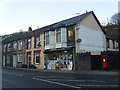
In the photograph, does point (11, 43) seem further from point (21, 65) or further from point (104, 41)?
point (104, 41)

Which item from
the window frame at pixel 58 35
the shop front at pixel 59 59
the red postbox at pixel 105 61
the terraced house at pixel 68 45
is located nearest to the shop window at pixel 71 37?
the terraced house at pixel 68 45

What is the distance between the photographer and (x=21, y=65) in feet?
125

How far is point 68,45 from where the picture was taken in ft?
93.5

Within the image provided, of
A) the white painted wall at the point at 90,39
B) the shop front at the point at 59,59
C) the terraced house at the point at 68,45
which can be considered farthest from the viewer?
the white painted wall at the point at 90,39

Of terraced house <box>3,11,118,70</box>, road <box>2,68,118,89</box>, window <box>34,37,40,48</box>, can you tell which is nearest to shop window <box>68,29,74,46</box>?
terraced house <box>3,11,118,70</box>

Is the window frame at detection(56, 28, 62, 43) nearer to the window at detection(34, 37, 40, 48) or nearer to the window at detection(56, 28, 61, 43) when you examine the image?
the window at detection(56, 28, 61, 43)

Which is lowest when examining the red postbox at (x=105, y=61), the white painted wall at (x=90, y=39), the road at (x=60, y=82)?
the road at (x=60, y=82)

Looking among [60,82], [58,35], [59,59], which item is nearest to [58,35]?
[58,35]

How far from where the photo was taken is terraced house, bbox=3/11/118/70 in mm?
→ 27203

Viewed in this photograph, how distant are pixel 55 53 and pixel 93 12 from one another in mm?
9203

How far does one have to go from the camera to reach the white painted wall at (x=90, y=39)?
93.7ft

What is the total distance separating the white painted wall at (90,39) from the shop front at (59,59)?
2242 millimetres

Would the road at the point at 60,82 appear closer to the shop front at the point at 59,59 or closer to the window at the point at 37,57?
the shop front at the point at 59,59

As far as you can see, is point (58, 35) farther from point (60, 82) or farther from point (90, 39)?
point (60, 82)
